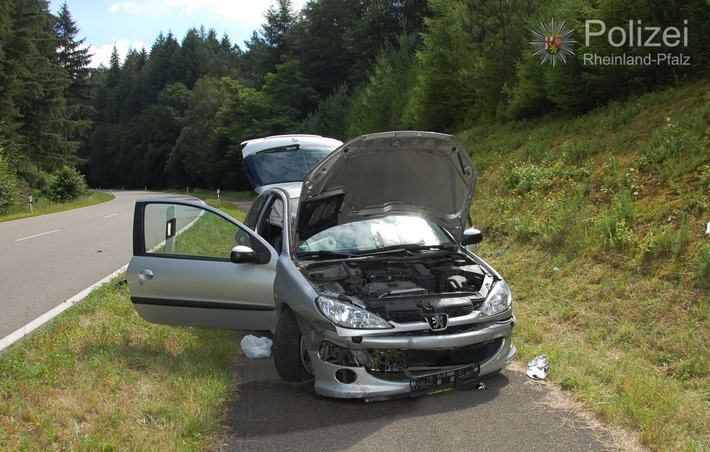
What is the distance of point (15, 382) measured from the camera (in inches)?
178

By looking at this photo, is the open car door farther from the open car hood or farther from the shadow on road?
the shadow on road

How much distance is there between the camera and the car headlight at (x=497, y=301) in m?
4.65

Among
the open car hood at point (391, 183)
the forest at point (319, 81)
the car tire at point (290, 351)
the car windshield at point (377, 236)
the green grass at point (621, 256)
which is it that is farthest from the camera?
the forest at point (319, 81)

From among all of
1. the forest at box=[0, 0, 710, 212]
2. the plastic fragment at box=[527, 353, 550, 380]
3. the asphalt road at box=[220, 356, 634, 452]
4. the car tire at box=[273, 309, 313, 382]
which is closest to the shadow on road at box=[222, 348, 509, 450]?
the asphalt road at box=[220, 356, 634, 452]

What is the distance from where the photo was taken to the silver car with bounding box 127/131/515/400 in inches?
170

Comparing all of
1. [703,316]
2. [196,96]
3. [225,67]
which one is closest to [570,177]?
[703,316]

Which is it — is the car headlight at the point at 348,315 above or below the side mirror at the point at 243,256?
below

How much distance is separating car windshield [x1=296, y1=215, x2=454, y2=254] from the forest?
7.93 metres

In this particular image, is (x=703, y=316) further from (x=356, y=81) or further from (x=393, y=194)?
(x=356, y=81)

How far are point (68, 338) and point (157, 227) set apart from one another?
4.45 feet

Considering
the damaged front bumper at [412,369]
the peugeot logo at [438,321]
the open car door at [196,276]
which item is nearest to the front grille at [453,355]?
the damaged front bumper at [412,369]

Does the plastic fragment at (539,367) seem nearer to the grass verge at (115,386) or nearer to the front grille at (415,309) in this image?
the front grille at (415,309)

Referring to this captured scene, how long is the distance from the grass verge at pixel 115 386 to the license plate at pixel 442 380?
55.4 inches

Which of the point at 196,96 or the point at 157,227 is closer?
the point at 157,227
